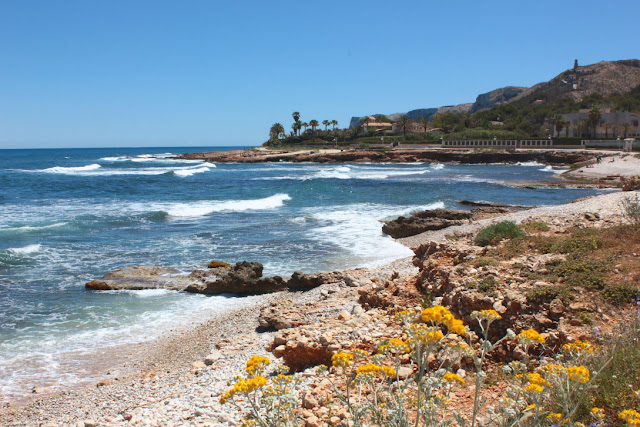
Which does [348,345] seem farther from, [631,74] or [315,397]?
[631,74]

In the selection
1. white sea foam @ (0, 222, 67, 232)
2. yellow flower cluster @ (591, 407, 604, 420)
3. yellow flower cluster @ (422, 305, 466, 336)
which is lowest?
white sea foam @ (0, 222, 67, 232)

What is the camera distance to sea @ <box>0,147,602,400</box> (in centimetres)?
1010

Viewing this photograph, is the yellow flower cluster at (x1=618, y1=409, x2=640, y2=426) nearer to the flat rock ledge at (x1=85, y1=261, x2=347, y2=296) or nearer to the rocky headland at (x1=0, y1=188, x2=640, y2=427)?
the rocky headland at (x1=0, y1=188, x2=640, y2=427)

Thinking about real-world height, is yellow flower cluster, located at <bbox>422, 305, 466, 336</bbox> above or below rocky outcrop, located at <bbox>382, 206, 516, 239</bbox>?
above

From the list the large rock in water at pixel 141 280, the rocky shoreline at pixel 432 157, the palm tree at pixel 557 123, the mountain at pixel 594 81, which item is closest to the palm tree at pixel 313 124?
the rocky shoreline at pixel 432 157

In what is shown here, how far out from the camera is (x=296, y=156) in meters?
91.5

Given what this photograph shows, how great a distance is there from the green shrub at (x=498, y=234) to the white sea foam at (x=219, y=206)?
63.8ft

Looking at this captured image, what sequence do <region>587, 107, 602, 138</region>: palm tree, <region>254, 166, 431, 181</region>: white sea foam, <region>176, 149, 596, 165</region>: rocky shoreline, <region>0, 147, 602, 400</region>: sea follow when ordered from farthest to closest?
<region>587, 107, 602, 138</region>: palm tree, <region>176, 149, 596, 165</region>: rocky shoreline, <region>254, 166, 431, 181</region>: white sea foam, <region>0, 147, 602, 400</region>: sea

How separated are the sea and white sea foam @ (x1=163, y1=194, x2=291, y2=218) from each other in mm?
69

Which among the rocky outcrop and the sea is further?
the rocky outcrop

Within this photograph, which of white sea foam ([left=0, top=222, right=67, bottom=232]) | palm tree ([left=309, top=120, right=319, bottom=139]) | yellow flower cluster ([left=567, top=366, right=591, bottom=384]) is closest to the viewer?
yellow flower cluster ([left=567, top=366, right=591, bottom=384])

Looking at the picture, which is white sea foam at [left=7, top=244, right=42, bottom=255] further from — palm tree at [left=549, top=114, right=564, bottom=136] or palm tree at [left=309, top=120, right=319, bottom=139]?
palm tree at [left=309, top=120, right=319, bottom=139]

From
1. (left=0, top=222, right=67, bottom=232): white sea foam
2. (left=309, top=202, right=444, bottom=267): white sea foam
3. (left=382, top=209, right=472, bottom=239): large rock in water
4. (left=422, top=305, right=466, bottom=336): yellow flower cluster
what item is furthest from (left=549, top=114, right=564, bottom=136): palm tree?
(left=422, top=305, right=466, bottom=336): yellow flower cluster

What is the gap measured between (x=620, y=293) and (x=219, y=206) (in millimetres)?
27200
